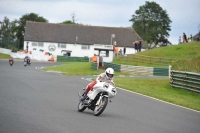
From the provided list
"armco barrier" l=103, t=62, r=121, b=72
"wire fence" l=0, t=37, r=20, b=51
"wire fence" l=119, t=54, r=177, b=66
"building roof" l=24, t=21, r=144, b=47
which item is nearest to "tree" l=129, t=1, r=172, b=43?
"building roof" l=24, t=21, r=144, b=47

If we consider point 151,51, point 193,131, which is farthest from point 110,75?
point 151,51

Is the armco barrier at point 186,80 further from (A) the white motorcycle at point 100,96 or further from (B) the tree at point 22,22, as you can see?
(B) the tree at point 22,22

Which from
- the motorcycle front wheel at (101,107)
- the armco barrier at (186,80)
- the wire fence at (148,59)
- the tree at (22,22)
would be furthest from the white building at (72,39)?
the motorcycle front wheel at (101,107)

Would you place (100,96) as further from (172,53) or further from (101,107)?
(172,53)

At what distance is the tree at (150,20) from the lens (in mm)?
118062

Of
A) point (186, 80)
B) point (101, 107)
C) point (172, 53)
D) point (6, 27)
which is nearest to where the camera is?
point (101, 107)

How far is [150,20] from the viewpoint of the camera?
391 ft

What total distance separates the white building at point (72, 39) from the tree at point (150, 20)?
598 inches

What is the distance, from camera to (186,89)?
93.3ft

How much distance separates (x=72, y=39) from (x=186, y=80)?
75.0 meters

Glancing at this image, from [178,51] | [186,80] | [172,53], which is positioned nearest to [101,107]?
[186,80]

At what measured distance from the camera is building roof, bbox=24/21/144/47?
101938 millimetres

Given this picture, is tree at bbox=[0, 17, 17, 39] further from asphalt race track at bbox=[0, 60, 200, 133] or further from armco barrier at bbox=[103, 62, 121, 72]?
asphalt race track at bbox=[0, 60, 200, 133]

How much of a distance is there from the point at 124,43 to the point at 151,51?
41.3m
